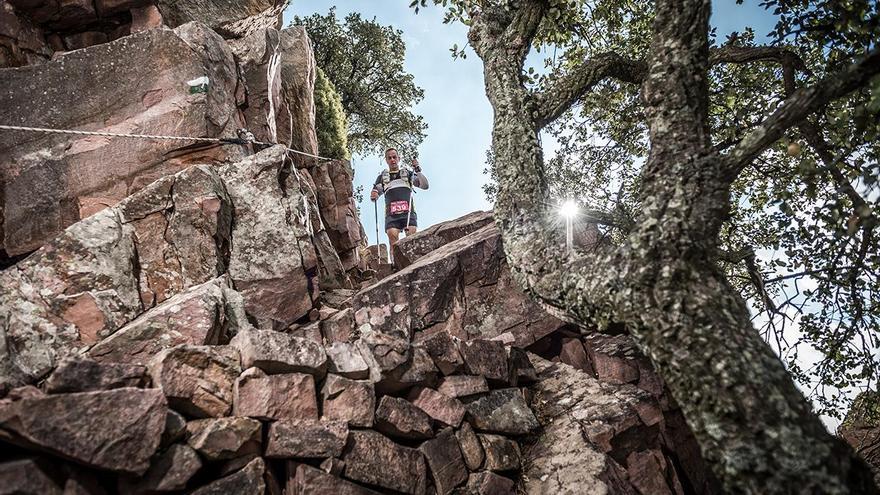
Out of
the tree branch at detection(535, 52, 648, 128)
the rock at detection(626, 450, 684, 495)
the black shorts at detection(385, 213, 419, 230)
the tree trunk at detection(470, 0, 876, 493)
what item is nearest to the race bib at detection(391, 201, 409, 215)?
the black shorts at detection(385, 213, 419, 230)

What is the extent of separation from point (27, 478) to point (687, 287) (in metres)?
4.78

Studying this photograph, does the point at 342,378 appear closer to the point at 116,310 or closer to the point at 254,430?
the point at 254,430

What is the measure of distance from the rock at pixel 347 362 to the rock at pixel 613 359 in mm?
3926

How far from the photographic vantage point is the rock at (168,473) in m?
3.51

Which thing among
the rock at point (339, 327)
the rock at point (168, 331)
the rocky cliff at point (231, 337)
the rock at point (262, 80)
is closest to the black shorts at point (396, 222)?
the rocky cliff at point (231, 337)

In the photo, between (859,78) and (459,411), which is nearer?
(859,78)

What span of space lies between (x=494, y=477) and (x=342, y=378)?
2.15m

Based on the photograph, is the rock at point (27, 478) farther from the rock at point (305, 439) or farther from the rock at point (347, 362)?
the rock at point (347, 362)

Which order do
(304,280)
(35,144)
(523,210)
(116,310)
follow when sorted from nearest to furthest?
(523,210), (116,310), (304,280), (35,144)

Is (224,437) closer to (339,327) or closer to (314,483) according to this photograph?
(314,483)

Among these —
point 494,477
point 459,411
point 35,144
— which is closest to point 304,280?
point 459,411

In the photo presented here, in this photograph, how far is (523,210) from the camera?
4.71 m

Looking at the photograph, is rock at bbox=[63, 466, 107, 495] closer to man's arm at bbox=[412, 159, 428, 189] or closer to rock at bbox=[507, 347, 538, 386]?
rock at bbox=[507, 347, 538, 386]

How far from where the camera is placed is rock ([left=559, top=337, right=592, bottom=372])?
289 inches
